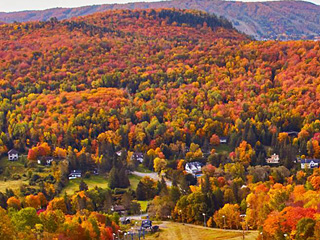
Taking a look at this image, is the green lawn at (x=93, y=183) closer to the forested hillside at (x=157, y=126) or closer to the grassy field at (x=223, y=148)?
the forested hillside at (x=157, y=126)

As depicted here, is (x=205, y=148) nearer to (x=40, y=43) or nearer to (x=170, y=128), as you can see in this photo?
(x=170, y=128)

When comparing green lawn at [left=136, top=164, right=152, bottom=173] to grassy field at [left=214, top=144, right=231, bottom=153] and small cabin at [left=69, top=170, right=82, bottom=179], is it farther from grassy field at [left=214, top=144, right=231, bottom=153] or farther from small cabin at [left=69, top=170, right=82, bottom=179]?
grassy field at [left=214, top=144, right=231, bottom=153]

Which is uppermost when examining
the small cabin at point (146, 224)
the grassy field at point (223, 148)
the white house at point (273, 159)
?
the small cabin at point (146, 224)

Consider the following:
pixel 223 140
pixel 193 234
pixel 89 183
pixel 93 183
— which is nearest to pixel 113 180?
pixel 93 183

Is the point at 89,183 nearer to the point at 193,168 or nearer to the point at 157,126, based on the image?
the point at 193,168

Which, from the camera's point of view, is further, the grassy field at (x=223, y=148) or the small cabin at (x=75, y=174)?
the grassy field at (x=223, y=148)

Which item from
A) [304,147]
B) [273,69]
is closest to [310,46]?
[273,69]

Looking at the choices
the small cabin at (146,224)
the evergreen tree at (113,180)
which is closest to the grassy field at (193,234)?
the small cabin at (146,224)
